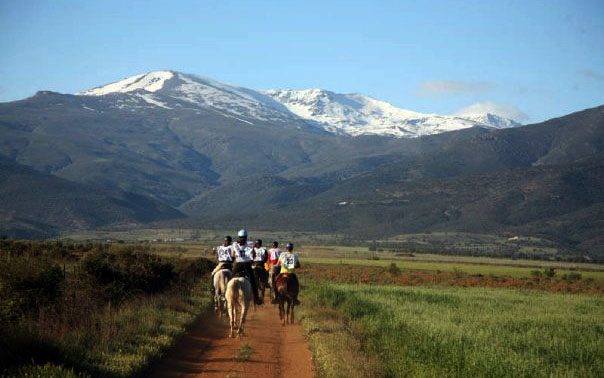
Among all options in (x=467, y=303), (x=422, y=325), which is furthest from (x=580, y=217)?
(x=422, y=325)

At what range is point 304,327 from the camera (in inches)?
947

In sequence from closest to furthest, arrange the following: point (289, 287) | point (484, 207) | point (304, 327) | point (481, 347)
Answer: point (481, 347) < point (304, 327) < point (289, 287) < point (484, 207)

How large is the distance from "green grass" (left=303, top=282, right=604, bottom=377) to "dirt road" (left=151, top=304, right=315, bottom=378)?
49.9 inches

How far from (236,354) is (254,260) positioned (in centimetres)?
1199

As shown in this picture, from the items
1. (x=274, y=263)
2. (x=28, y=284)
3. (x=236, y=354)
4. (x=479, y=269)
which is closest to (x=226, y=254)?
(x=274, y=263)

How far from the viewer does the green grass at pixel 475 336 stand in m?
15.1

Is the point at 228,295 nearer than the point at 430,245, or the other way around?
the point at 228,295

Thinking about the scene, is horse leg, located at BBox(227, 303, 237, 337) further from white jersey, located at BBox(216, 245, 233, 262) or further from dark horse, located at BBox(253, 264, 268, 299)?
dark horse, located at BBox(253, 264, 268, 299)

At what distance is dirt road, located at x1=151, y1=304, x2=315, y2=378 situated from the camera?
53.5 ft

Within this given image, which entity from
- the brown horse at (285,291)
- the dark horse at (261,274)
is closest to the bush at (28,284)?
the brown horse at (285,291)

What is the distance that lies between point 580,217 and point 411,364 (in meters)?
173

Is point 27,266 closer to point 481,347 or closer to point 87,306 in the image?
point 87,306

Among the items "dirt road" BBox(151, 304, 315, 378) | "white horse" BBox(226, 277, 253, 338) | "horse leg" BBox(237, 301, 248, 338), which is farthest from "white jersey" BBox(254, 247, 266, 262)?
"horse leg" BBox(237, 301, 248, 338)

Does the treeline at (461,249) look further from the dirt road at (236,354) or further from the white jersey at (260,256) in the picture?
the dirt road at (236,354)
